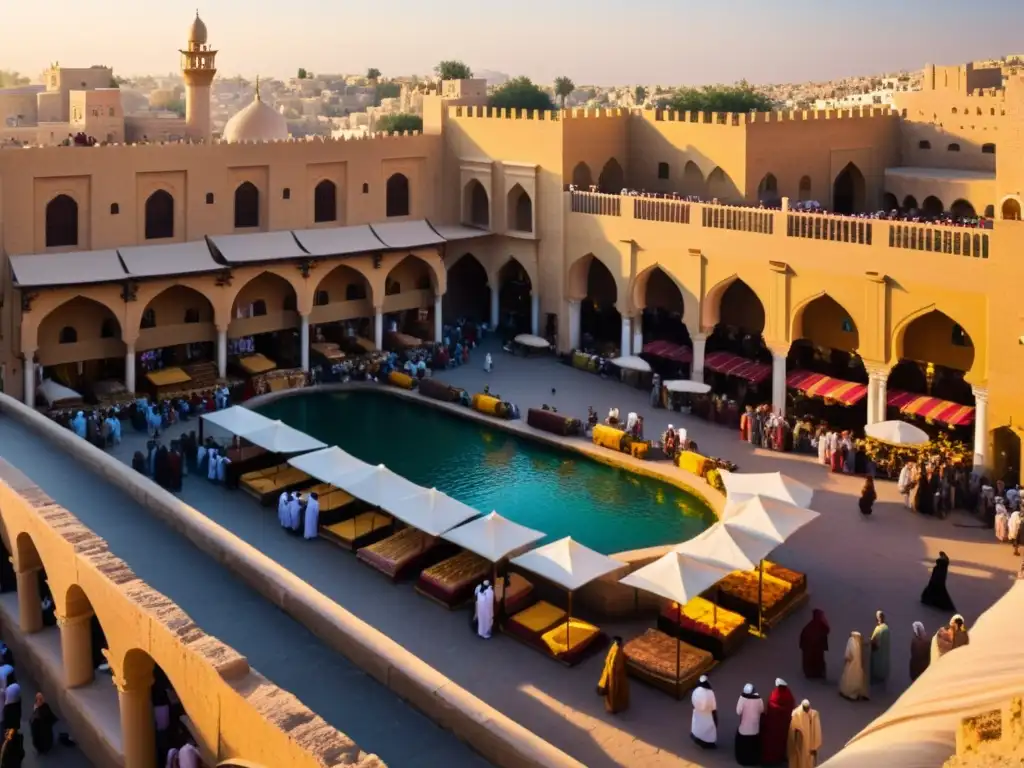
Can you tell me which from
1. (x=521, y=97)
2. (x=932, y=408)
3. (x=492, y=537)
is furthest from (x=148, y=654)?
(x=521, y=97)

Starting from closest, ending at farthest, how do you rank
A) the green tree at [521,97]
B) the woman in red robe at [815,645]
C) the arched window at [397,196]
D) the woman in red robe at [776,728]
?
the woman in red robe at [776,728] < the woman in red robe at [815,645] < the arched window at [397,196] < the green tree at [521,97]

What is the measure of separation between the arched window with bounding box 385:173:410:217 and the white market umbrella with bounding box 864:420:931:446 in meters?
16.6

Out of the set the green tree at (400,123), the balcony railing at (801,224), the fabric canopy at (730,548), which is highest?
the green tree at (400,123)

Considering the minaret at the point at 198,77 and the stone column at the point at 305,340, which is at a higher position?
the minaret at the point at 198,77

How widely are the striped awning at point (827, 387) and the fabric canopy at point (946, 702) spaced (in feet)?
62.3

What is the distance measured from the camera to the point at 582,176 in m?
31.9

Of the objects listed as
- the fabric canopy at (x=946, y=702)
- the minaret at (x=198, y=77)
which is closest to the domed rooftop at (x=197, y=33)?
the minaret at (x=198, y=77)

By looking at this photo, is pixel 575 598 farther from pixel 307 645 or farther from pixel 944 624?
pixel 307 645

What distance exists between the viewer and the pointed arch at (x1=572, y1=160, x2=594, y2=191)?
104 ft

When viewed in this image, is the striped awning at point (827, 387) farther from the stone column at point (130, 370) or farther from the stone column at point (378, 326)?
the stone column at point (130, 370)

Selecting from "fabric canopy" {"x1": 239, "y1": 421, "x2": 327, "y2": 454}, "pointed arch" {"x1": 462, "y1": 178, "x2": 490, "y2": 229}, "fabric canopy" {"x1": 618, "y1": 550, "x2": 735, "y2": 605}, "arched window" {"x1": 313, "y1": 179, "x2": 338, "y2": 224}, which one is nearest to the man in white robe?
"fabric canopy" {"x1": 239, "y1": 421, "x2": 327, "y2": 454}

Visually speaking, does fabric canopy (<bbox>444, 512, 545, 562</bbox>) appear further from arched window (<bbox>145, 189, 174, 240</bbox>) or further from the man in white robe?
arched window (<bbox>145, 189, 174, 240</bbox>)

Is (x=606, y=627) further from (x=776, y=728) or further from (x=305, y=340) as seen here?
(x=305, y=340)

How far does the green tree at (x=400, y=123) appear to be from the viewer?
76.3 meters
